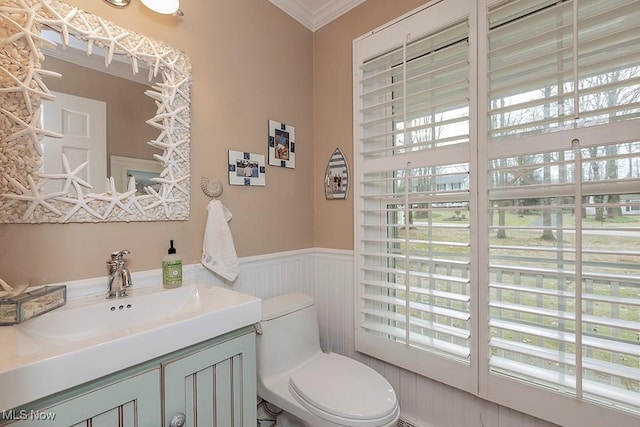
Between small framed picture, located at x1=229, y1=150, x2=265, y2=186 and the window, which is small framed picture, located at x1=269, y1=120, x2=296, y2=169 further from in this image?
the window

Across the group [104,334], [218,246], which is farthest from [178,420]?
[218,246]

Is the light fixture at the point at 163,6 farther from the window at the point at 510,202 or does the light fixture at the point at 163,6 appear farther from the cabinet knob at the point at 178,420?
the cabinet knob at the point at 178,420

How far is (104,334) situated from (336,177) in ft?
4.47

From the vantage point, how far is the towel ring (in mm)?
1360

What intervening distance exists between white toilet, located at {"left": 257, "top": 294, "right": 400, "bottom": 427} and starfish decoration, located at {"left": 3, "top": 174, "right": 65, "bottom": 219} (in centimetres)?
93

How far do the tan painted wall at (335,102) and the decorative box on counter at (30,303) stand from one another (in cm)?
130

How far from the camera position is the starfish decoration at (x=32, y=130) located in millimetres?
895

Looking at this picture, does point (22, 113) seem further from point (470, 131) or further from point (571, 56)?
point (571, 56)

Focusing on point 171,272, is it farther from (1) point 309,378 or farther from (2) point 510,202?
(2) point 510,202

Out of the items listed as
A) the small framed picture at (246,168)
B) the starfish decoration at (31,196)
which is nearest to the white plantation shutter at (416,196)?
the small framed picture at (246,168)

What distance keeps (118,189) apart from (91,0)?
708 mm

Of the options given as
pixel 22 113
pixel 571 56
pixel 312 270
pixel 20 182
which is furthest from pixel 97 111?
pixel 571 56

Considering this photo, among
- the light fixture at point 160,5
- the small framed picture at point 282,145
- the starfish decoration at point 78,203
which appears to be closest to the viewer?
the starfish decoration at point 78,203

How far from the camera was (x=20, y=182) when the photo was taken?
3.01 ft
